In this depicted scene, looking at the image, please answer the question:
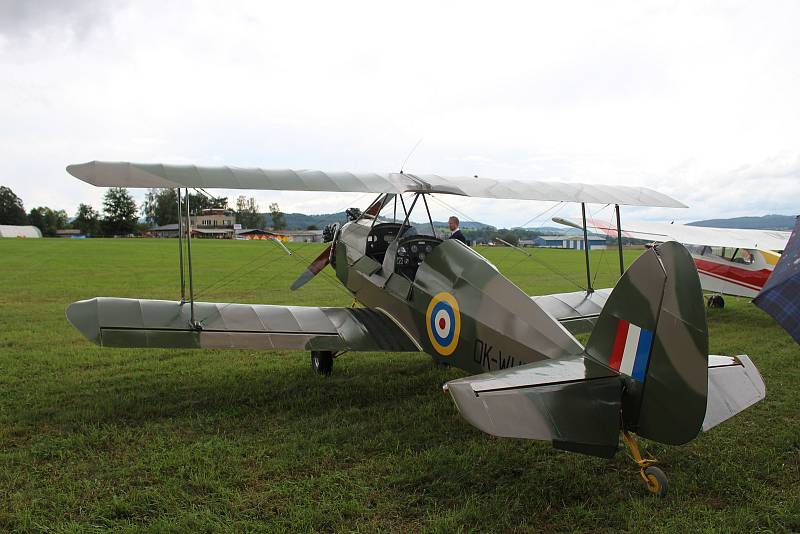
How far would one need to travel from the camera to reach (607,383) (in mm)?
3314

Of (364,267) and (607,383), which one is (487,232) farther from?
(607,383)

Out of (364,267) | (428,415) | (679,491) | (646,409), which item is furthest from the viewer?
(364,267)

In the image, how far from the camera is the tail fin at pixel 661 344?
2969mm

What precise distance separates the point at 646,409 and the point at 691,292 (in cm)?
72

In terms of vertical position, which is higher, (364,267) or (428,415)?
(364,267)

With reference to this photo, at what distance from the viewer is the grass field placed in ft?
10.5

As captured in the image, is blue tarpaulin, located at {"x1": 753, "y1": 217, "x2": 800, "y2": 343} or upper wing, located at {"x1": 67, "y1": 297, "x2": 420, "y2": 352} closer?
blue tarpaulin, located at {"x1": 753, "y1": 217, "x2": 800, "y2": 343}

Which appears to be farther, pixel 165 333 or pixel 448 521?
pixel 165 333

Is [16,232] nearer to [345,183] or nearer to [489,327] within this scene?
[345,183]

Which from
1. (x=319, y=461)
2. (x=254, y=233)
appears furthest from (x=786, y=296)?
(x=254, y=233)

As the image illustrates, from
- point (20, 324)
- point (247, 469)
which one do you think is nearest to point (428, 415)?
point (247, 469)

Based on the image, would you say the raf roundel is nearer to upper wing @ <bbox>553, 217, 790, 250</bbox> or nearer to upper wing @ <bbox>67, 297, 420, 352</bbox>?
upper wing @ <bbox>67, 297, 420, 352</bbox>

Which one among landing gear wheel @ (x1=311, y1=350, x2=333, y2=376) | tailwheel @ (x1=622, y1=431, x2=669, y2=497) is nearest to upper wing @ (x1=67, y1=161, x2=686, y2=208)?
landing gear wheel @ (x1=311, y1=350, x2=333, y2=376)

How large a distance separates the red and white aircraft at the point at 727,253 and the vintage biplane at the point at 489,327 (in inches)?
191
